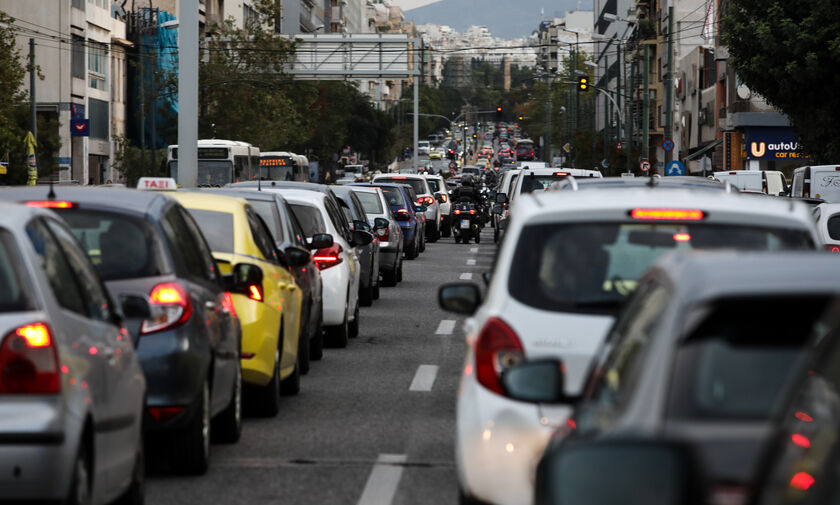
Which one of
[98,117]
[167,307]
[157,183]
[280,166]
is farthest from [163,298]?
[98,117]

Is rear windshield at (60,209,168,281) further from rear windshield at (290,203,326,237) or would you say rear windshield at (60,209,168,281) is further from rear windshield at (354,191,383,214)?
rear windshield at (354,191,383,214)

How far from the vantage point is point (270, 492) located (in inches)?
337

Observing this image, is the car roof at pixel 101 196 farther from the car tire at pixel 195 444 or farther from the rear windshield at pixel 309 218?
the rear windshield at pixel 309 218

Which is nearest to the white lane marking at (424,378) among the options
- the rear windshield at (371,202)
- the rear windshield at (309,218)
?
the rear windshield at (309,218)

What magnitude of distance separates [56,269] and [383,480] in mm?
2801

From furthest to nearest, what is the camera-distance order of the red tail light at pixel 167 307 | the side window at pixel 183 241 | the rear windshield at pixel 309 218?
the rear windshield at pixel 309 218, the side window at pixel 183 241, the red tail light at pixel 167 307

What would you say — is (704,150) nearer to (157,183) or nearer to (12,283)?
(157,183)

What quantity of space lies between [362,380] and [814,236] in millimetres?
7334

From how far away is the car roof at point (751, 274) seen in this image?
3.64 m

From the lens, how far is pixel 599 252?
6.96 metres

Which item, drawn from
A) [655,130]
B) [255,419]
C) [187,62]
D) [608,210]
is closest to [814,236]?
[608,210]

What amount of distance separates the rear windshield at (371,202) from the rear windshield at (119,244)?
737 inches

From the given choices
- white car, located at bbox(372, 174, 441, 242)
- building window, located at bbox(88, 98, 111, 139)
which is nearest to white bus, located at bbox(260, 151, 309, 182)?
building window, located at bbox(88, 98, 111, 139)

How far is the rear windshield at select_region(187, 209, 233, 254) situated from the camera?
11398 mm
